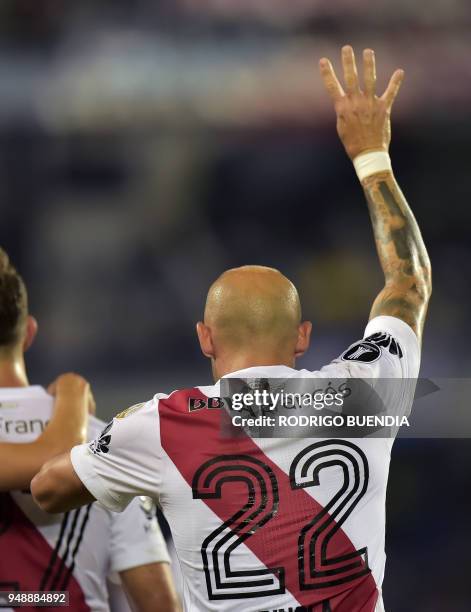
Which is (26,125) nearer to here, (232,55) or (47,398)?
(232,55)

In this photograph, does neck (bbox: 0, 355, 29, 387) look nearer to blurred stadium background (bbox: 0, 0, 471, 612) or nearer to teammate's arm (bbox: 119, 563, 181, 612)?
teammate's arm (bbox: 119, 563, 181, 612)

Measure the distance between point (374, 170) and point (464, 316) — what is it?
201 inches

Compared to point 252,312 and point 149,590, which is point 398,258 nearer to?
point 252,312

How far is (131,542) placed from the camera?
232cm

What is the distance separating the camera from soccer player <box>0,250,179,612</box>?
2.18m

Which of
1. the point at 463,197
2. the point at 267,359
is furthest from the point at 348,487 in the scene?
the point at 463,197

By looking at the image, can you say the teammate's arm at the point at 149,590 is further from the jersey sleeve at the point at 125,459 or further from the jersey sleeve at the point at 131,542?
the jersey sleeve at the point at 125,459

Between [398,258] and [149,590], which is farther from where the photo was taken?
[149,590]

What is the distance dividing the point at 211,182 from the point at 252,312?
5790mm

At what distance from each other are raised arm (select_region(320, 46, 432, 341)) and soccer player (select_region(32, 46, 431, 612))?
0.32m

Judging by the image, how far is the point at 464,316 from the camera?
7.18 meters

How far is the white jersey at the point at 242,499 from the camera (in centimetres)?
180

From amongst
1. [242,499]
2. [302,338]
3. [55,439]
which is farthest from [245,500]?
[55,439]

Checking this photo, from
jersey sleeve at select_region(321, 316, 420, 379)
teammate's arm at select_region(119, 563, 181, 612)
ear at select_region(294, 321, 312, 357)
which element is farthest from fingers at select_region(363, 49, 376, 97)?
teammate's arm at select_region(119, 563, 181, 612)
